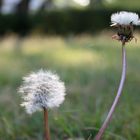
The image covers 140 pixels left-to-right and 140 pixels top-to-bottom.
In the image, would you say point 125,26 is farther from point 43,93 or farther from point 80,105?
point 80,105

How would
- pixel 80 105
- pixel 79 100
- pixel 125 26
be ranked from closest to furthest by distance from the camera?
pixel 125 26, pixel 80 105, pixel 79 100

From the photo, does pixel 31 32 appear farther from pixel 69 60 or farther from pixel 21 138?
pixel 21 138

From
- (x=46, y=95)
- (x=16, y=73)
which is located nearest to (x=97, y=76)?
(x=16, y=73)

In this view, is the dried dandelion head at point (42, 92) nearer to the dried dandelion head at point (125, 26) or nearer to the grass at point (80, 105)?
the dried dandelion head at point (125, 26)

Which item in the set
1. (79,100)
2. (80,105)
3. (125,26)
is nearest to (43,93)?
(125,26)

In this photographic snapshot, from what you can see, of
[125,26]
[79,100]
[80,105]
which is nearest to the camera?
[125,26]

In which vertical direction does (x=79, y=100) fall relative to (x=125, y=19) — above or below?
below

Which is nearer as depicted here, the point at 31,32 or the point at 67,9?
the point at 31,32

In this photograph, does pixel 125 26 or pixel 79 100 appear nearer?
pixel 125 26
